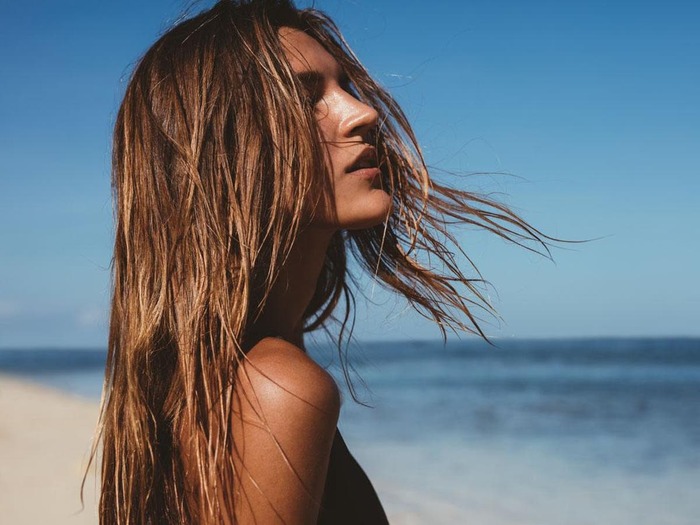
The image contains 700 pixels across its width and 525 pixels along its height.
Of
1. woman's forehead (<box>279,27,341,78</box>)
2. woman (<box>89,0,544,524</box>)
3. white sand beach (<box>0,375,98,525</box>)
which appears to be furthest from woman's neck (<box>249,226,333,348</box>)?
white sand beach (<box>0,375,98,525</box>)

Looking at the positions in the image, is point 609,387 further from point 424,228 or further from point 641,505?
point 424,228

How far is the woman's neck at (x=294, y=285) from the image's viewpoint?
175cm

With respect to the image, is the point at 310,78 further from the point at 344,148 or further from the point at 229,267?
the point at 229,267

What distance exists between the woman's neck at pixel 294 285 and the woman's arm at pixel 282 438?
14.4 inches

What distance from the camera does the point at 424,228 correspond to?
214 centimetres

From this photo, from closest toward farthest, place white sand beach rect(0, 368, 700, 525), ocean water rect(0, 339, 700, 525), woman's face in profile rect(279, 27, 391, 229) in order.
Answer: woman's face in profile rect(279, 27, 391, 229)
white sand beach rect(0, 368, 700, 525)
ocean water rect(0, 339, 700, 525)

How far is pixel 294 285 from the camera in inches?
71.2

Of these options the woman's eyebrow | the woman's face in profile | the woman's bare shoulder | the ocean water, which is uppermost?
the woman's eyebrow

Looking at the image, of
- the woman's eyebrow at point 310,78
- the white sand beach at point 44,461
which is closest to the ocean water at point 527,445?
the woman's eyebrow at point 310,78

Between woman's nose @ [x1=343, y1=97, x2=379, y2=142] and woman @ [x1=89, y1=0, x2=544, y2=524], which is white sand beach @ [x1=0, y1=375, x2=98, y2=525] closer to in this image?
woman @ [x1=89, y1=0, x2=544, y2=524]

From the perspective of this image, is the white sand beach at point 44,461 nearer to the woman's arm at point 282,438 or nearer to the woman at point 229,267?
the woman at point 229,267

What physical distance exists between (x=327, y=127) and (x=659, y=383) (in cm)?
2120

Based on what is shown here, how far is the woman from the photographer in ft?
4.39

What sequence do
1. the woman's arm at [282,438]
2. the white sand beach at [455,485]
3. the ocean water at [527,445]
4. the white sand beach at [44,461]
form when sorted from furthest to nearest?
1. the ocean water at [527,445]
2. the white sand beach at [455,485]
3. the white sand beach at [44,461]
4. the woman's arm at [282,438]
